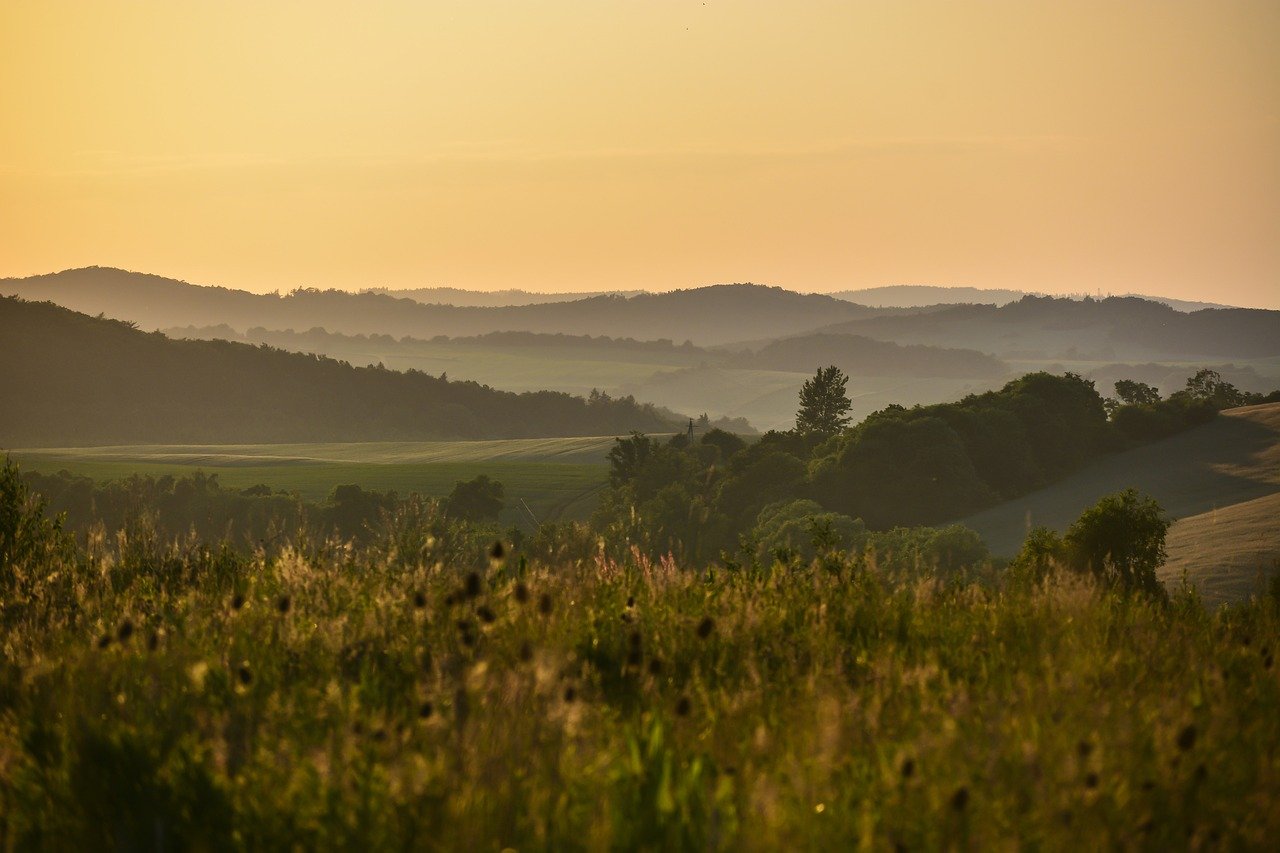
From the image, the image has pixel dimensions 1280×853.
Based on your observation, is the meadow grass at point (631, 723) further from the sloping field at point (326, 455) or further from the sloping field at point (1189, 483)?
the sloping field at point (326, 455)

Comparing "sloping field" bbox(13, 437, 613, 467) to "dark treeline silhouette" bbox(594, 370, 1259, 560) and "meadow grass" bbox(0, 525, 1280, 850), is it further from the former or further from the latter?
"meadow grass" bbox(0, 525, 1280, 850)

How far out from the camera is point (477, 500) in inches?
3969

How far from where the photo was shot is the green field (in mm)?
134250

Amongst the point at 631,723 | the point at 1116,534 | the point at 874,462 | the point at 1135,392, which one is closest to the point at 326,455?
the point at 1135,392

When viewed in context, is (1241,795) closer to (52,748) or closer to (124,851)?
(124,851)

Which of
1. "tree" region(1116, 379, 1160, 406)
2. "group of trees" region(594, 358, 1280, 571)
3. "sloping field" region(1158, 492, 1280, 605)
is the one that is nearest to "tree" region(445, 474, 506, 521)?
"group of trees" region(594, 358, 1280, 571)

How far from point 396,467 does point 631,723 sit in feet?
521

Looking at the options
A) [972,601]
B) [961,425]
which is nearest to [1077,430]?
[961,425]

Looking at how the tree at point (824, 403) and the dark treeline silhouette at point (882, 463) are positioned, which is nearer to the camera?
the dark treeline silhouette at point (882, 463)

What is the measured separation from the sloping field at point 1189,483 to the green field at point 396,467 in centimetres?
4526

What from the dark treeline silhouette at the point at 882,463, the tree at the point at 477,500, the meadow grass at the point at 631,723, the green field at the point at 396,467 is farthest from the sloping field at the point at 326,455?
the meadow grass at the point at 631,723

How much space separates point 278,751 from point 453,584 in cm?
324

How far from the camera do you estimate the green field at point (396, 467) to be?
13425cm

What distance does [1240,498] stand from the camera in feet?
307
